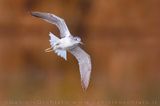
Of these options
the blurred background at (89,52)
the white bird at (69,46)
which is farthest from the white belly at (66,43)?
the blurred background at (89,52)

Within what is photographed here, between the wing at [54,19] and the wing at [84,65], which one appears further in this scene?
the wing at [84,65]

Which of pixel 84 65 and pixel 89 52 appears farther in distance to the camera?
pixel 89 52

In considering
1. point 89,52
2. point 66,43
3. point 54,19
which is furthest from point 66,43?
point 89,52

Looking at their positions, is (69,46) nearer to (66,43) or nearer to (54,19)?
(66,43)

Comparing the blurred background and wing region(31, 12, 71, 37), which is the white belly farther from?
the blurred background

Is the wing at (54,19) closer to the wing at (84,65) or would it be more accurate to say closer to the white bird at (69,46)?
the white bird at (69,46)

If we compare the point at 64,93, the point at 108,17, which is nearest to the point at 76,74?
the point at 64,93
